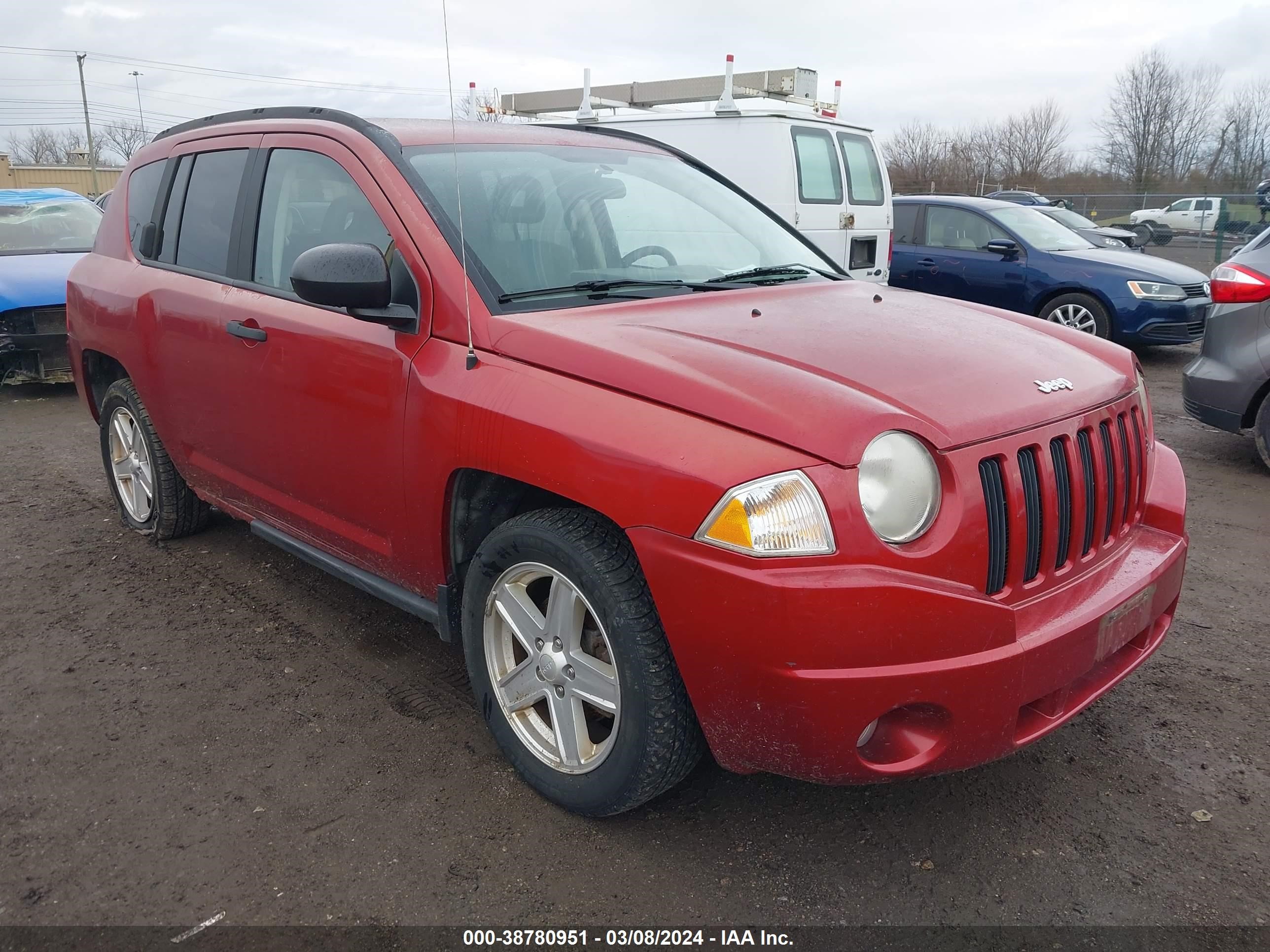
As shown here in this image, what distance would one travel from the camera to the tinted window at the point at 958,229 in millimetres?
10258

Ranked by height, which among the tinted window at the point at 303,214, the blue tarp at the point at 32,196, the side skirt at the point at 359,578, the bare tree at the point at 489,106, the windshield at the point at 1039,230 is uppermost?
the bare tree at the point at 489,106

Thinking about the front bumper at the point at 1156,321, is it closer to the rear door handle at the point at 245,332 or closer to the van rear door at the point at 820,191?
the van rear door at the point at 820,191

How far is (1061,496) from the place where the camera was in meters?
2.41

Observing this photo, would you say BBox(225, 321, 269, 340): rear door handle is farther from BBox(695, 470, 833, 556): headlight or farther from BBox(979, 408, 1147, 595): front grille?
BBox(979, 408, 1147, 595): front grille

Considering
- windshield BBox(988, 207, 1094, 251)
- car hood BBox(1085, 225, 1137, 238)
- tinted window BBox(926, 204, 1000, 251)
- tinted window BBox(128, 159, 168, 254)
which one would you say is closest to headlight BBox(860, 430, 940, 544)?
tinted window BBox(128, 159, 168, 254)

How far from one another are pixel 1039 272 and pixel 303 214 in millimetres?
8187

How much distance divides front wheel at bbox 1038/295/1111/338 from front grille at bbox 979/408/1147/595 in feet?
24.2

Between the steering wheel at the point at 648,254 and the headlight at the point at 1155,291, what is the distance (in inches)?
294

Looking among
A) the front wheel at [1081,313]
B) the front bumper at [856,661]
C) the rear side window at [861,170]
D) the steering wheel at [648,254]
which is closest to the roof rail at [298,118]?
the steering wheel at [648,254]

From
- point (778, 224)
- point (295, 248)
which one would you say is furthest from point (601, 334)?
point (778, 224)

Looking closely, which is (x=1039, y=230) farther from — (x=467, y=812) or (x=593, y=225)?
(x=467, y=812)

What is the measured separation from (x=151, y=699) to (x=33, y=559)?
5.80 ft

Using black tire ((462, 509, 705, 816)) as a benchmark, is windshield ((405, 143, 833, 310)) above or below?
above

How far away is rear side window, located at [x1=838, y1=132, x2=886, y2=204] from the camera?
32.4 feet
